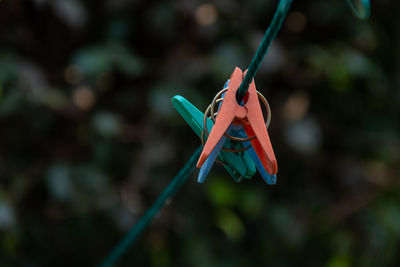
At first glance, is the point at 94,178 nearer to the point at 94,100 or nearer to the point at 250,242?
the point at 94,100

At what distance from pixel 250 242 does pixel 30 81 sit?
626mm

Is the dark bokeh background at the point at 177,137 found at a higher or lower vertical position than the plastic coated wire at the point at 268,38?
lower

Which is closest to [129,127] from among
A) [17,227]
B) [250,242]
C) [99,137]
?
[99,137]

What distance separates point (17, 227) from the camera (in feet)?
2.85

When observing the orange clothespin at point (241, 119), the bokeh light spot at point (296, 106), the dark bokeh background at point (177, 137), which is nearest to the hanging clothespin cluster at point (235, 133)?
the orange clothespin at point (241, 119)

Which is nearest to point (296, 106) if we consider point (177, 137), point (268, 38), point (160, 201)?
point (177, 137)

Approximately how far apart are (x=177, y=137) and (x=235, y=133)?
0.61 metres

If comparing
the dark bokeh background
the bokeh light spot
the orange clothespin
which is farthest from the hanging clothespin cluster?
the bokeh light spot

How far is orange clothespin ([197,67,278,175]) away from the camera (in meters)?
0.34

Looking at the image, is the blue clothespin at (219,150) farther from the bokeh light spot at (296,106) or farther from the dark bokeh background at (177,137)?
the bokeh light spot at (296,106)

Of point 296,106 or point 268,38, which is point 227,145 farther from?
point 296,106

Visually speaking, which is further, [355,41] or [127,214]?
[355,41]

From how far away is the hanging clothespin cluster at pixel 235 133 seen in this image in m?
0.34

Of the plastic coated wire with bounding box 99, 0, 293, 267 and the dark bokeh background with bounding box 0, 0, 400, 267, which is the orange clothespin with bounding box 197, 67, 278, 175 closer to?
Result: the plastic coated wire with bounding box 99, 0, 293, 267
